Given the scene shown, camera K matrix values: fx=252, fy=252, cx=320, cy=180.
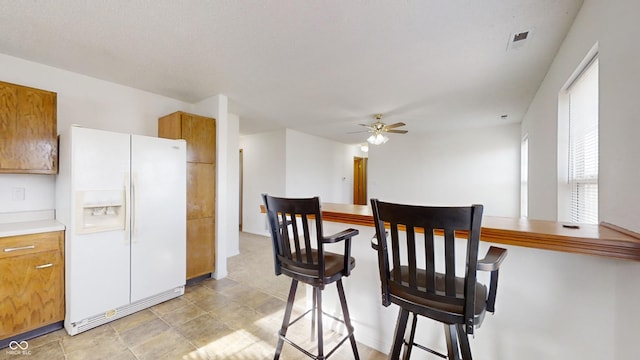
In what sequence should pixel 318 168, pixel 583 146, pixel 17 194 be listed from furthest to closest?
1. pixel 318 168
2. pixel 17 194
3. pixel 583 146

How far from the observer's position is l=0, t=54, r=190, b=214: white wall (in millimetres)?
2312

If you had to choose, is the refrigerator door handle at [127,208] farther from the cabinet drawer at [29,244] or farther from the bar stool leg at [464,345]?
the bar stool leg at [464,345]

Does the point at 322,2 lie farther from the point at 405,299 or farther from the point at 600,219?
the point at 600,219

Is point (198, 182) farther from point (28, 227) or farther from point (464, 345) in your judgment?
point (464, 345)

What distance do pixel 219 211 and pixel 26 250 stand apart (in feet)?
5.48

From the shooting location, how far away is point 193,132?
310 cm

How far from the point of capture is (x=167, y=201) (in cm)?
268

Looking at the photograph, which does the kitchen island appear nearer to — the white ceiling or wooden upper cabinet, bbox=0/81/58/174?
the white ceiling

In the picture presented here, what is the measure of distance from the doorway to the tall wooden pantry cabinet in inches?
217

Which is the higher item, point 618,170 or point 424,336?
point 618,170

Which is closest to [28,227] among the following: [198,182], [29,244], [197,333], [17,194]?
[29,244]

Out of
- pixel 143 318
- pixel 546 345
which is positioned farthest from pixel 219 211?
pixel 546 345

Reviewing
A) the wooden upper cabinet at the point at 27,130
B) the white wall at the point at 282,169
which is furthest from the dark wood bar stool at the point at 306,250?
the white wall at the point at 282,169

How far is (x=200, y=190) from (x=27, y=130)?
1.53 m
